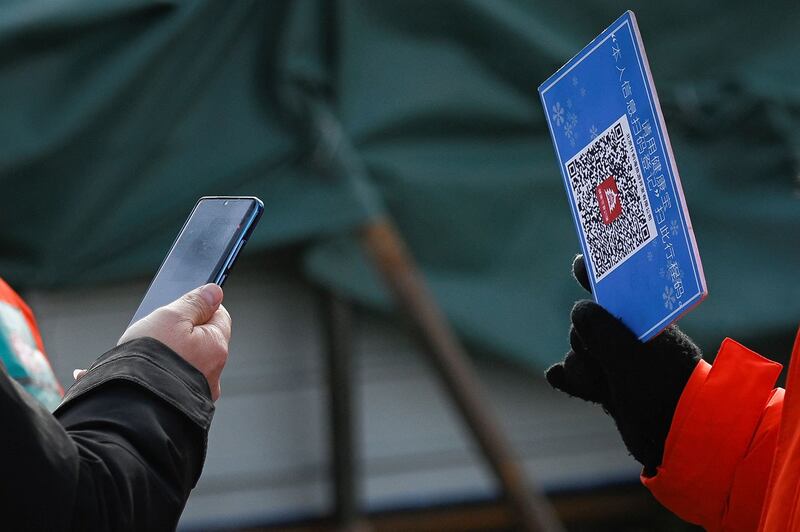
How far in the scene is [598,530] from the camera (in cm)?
388

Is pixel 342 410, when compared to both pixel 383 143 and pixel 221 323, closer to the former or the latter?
pixel 383 143

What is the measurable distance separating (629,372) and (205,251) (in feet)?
1.64

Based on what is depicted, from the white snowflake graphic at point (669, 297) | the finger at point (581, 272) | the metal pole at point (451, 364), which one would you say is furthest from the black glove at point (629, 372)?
the metal pole at point (451, 364)

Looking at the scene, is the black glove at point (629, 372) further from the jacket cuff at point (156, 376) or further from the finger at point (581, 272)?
the jacket cuff at point (156, 376)

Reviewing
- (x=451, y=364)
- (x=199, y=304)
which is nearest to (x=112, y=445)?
(x=199, y=304)

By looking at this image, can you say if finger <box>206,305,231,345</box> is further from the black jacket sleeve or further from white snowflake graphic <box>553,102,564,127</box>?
white snowflake graphic <box>553,102,564,127</box>

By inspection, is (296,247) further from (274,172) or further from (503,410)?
(503,410)

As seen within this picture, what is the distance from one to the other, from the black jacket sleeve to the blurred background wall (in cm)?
189

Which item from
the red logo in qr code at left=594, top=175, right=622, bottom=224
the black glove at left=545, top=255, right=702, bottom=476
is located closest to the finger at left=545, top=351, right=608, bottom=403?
the black glove at left=545, top=255, right=702, bottom=476

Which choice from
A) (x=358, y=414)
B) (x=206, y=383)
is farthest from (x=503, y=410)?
(x=206, y=383)

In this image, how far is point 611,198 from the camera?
1323 mm

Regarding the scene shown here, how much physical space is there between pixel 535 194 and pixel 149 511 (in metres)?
2.36

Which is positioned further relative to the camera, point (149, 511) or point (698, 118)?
point (698, 118)

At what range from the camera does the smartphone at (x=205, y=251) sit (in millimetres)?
1307
